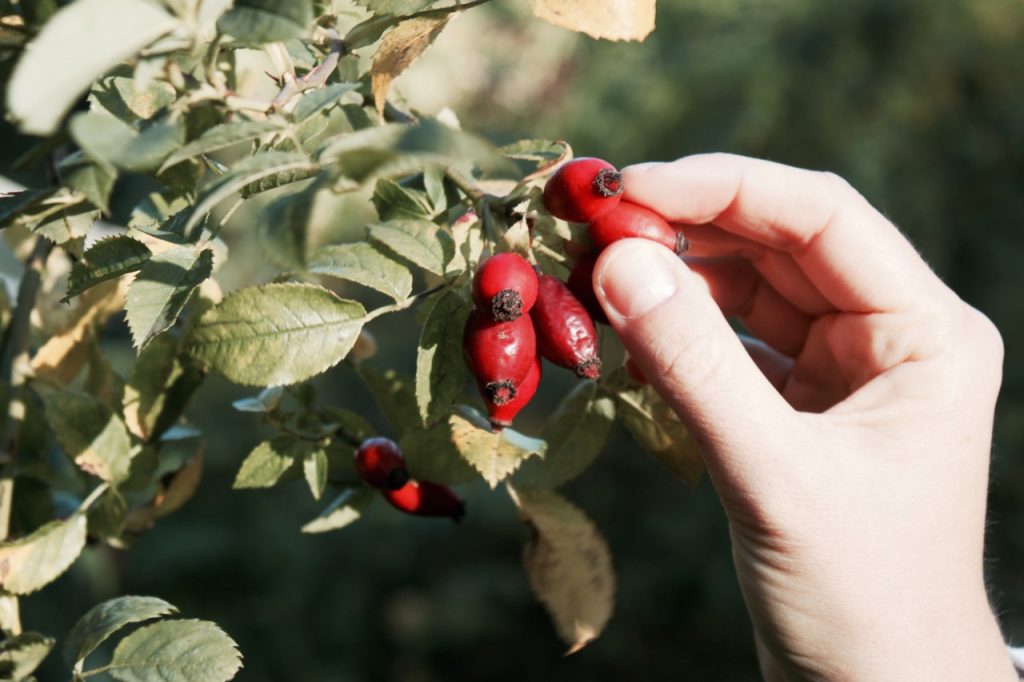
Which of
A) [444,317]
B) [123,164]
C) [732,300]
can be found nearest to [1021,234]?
[732,300]

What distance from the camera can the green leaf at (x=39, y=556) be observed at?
882 millimetres

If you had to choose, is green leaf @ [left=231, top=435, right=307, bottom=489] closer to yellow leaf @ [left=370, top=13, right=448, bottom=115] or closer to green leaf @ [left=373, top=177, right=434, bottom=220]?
green leaf @ [left=373, top=177, right=434, bottom=220]

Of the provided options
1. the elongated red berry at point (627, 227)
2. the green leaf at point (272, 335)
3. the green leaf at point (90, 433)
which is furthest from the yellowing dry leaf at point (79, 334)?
the elongated red berry at point (627, 227)

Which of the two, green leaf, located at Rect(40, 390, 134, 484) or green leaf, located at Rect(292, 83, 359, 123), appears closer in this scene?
green leaf, located at Rect(292, 83, 359, 123)

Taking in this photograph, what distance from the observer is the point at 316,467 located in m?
0.97

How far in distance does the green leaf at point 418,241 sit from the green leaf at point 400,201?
0.02 metres

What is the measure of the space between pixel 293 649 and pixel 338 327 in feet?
10.4

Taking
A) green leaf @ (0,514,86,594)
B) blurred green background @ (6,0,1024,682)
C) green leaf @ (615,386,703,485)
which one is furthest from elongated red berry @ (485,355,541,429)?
blurred green background @ (6,0,1024,682)

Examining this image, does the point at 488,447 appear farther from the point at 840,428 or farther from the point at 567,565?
the point at 840,428

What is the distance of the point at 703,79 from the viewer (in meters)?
4.49

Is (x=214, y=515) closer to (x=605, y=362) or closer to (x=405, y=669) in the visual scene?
(x=405, y=669)

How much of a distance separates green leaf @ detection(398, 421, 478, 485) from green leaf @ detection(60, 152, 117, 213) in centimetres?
44

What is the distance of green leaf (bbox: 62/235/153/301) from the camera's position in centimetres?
77

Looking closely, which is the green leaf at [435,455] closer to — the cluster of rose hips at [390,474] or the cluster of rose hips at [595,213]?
the cluster of rose hips at [390,474]
